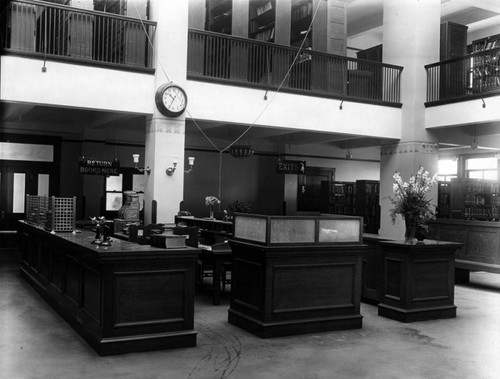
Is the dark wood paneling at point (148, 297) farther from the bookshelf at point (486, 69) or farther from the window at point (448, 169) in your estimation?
the window at point (448, 169)

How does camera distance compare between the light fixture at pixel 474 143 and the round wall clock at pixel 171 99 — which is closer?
the round wall clock at pixel 171 99

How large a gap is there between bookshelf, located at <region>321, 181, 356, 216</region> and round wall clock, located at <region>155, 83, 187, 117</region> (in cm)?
839

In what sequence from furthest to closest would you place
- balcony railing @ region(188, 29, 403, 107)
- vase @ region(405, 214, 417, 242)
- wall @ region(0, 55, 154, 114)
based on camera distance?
balcony railing @ region(188, 29, 403, 107), wall @ region(0, 55, 154, 114), vase @ region(405, 214, 417, 242)

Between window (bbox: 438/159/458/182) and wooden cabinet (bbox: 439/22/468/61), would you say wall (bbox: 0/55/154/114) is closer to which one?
wooden cabinet (bbox: 439/22/468/61)

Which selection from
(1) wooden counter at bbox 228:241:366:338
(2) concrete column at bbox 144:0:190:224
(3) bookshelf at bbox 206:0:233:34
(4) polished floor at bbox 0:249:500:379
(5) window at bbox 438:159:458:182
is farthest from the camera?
(5) window at bbox 438:159:458:182

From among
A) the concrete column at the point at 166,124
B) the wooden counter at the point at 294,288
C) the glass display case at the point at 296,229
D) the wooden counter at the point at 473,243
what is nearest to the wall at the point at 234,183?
the concrete column at the point at 166,124

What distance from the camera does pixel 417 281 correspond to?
6.92m

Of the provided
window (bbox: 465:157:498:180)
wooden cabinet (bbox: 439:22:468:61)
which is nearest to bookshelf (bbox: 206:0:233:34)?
wooden cabinet (bbox: 439:22:468:61)

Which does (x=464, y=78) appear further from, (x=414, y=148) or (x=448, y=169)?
(x=448, y=169)

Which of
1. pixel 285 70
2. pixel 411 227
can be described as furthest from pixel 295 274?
pixel 285 70

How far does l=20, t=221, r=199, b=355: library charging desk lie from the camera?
5.04 m

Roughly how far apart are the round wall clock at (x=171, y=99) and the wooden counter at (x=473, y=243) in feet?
18.8

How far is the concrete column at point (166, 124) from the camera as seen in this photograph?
9.99 metres

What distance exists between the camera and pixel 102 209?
1463cm
